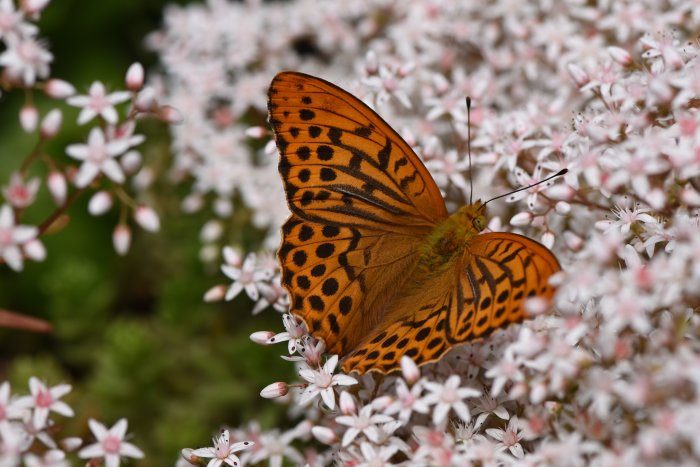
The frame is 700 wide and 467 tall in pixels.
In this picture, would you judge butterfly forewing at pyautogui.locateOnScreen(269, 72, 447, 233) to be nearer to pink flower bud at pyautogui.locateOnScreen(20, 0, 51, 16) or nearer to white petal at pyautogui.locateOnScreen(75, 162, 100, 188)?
white petal at pyautogui.locateOnScreen(75, 162, 100, 188)

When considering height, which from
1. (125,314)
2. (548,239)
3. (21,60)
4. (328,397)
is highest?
(21,60)

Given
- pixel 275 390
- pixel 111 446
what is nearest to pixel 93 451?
pixel 111 446

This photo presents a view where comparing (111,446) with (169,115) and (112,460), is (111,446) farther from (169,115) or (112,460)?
(169,115)

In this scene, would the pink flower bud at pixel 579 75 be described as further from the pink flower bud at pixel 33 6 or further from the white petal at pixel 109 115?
the pink flower bud at pixel 33 6

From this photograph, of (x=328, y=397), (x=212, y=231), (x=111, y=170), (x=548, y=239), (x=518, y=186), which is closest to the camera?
(x=328, y=397)

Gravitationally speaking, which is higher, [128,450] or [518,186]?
[518,186]

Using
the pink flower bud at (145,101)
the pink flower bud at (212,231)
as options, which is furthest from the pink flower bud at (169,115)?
the pink flower bud at (212,231)

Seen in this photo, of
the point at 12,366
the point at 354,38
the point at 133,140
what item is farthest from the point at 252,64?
the point at 12,366

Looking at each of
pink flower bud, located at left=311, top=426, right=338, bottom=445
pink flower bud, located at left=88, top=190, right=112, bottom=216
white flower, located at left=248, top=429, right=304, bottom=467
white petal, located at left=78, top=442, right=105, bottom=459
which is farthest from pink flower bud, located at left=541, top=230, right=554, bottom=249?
white petal, located at left=78, top=442, right=105, bottom=459
